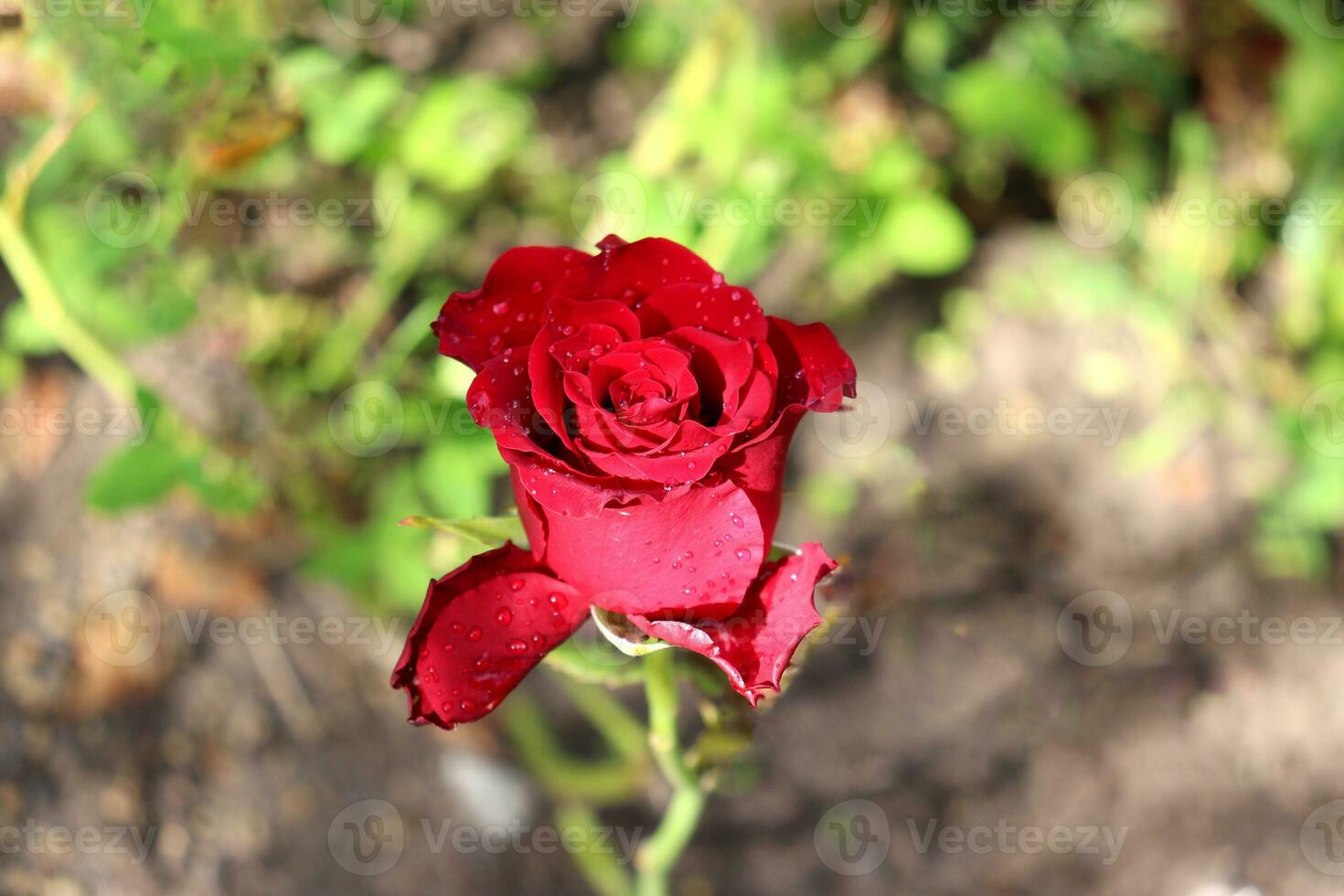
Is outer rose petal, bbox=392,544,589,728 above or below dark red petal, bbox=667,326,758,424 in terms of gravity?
below

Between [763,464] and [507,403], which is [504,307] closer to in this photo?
[507,403]

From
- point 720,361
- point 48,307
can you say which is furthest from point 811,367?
point 48,307

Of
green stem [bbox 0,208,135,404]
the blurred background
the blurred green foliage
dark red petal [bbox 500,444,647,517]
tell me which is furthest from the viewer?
the blurred background

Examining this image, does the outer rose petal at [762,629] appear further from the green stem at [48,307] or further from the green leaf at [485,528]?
the green stem at [48,307]

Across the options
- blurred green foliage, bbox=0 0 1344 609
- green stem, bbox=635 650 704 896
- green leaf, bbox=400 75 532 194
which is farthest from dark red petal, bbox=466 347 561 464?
green leaf, bbox=400 75 532 194

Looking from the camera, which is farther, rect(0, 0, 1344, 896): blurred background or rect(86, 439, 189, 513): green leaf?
rect(0, 0, 1344, 896): blurred background

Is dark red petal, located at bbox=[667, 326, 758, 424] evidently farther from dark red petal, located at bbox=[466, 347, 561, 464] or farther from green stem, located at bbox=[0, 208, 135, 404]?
green stem, located at bbox=[0, 208, 135, 404]

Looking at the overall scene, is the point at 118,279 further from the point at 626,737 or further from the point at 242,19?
the point at 626,737
